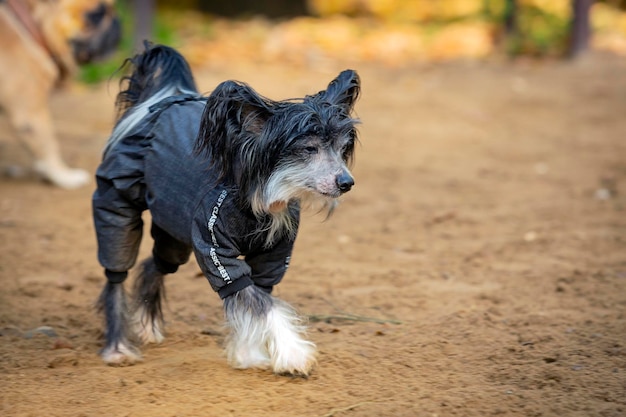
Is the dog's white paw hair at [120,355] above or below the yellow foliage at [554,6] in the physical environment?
below

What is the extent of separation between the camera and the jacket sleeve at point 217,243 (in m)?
3.62

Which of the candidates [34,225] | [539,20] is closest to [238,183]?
[34,225]

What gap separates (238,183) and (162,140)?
0.53 metres

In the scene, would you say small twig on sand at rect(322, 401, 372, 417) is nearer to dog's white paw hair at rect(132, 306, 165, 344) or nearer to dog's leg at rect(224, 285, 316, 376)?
dog's leg at rect(224, 285, 316, 376)

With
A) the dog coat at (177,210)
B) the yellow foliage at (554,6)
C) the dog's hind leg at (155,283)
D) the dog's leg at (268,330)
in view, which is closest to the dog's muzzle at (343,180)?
→ the dog coat at (177,210)

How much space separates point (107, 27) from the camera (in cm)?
789

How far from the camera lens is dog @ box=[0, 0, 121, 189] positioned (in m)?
7.14

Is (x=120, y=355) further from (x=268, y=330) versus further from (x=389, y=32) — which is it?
(x=389, y=32)

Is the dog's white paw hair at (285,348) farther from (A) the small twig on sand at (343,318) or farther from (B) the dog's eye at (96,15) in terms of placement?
(B) the dog's eye at (96,15)

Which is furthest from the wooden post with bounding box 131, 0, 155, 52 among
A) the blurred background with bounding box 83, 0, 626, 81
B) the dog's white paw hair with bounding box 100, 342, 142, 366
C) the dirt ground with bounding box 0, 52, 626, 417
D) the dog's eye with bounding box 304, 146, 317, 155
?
the dog's eye with bounding box 304, 146, 317, 155

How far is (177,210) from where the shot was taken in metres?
3.81

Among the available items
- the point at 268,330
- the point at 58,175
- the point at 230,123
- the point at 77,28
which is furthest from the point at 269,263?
the point at 77,28

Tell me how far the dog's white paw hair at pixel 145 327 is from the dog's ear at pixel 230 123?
113 cm

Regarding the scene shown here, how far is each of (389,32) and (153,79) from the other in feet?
31.6
